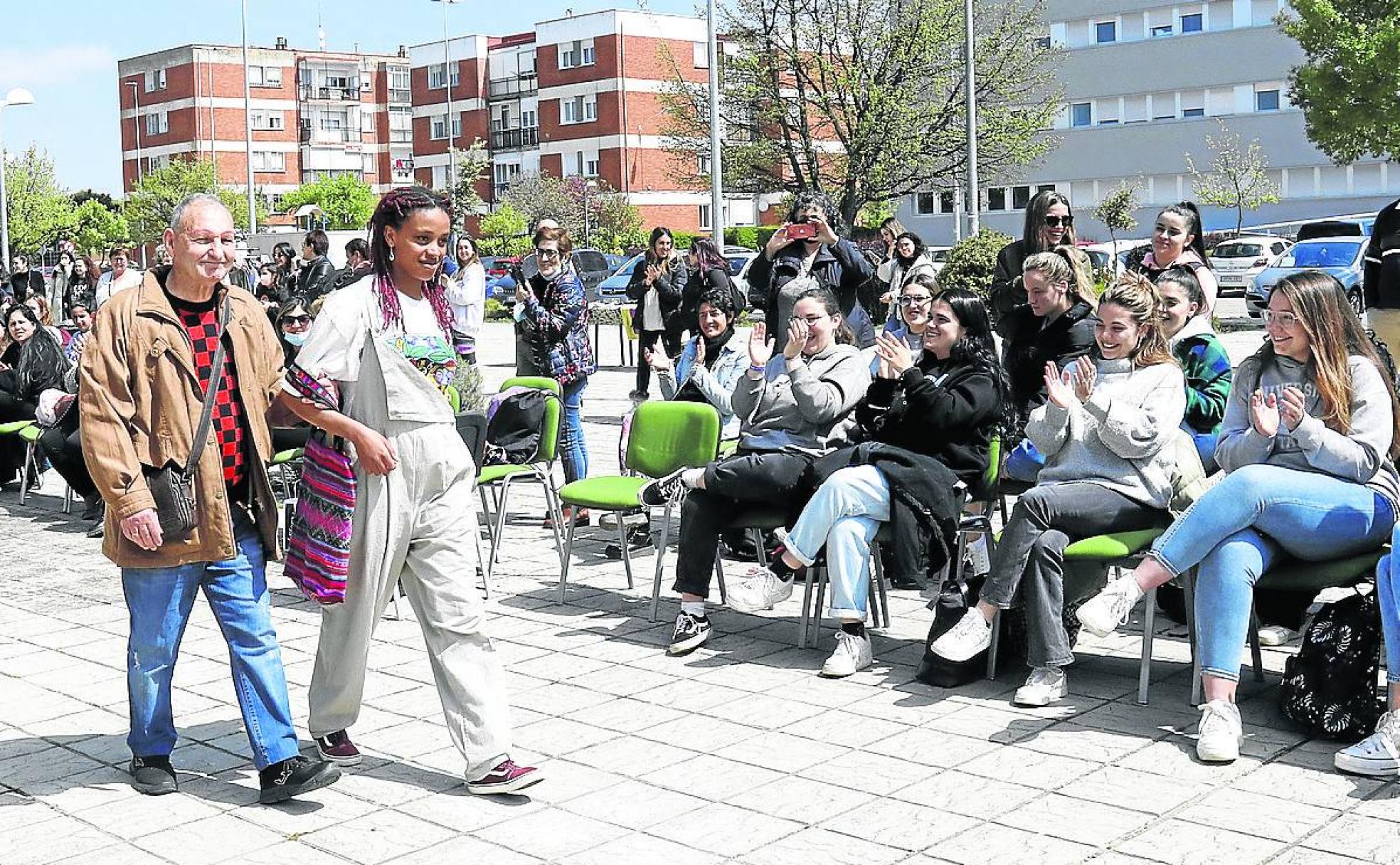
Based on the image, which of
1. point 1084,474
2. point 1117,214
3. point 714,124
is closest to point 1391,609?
point 1084,474

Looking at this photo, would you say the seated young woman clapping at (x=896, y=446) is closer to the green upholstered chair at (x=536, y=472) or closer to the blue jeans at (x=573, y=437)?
the green upholstered chair at (x=536, y=472)

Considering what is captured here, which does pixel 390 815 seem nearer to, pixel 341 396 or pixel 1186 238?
pixel 341 396

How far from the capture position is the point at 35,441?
11992 mm

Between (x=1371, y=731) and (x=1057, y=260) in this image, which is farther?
(x=1057, y=260)

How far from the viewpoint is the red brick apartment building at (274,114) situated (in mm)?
87625

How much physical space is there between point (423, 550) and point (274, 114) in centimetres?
9208

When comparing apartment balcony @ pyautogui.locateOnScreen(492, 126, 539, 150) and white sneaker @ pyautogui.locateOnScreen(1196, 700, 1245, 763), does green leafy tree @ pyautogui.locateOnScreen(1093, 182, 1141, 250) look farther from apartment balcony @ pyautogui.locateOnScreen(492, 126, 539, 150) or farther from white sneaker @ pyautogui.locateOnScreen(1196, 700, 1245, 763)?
white sneaker @ pyautogui.locateOnScreen(1196, 700, 1245, 763)

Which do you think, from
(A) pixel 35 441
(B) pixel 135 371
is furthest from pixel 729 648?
(A) pixel 35 441

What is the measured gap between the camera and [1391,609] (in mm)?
5230

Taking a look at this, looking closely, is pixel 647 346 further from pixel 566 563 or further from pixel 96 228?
pixel 96 228

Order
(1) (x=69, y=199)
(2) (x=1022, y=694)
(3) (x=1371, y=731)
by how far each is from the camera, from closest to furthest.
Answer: (3) (x=1371, y=731) < (2) (x=1022, y=694) < (1) (x=69, y=199)

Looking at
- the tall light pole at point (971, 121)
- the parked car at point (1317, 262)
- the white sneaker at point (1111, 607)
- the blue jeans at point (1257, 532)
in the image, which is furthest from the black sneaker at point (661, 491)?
the tall light pole at point (971, 121)

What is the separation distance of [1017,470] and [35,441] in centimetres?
804

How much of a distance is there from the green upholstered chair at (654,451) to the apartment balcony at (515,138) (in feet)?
221
